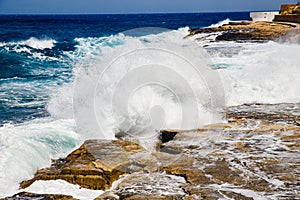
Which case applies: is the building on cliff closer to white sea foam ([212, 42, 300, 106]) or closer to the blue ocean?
white sea foam ([212, 42, 300, 106])

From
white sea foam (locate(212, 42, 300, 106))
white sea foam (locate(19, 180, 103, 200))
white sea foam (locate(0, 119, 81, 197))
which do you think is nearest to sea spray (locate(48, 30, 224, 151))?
white sea foam (locate(0, 119, 81, 197))

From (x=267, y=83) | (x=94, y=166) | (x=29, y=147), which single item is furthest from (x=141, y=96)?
(x=267, y=83)

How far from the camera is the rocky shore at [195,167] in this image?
14.3 feet

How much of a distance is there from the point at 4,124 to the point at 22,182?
3.28 m

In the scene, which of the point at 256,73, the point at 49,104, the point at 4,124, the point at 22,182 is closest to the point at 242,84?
the point at 256,73

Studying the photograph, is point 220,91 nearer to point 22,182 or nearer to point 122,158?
point 122,158

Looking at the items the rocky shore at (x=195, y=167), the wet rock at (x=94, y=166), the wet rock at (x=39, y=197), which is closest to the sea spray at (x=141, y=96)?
the rocky shore at (x=195, y=167)

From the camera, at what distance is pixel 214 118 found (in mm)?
7535

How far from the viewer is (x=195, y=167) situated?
4977 mm

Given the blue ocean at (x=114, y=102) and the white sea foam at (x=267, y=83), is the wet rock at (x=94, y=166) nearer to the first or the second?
the blue ocean at (x=114, y=102)

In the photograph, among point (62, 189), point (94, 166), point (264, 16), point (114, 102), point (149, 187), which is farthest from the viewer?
point (264, 16)

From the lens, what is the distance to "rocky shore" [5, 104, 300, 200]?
14.3ft

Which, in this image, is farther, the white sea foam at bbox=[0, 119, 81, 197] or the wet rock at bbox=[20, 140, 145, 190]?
the white sea foam at bbox=[0, 119, 81, 197]

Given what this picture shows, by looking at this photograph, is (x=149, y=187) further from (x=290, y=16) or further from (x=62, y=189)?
(x=290, y=16)
